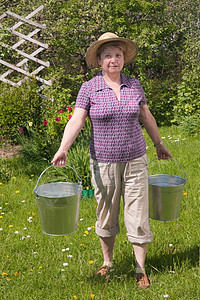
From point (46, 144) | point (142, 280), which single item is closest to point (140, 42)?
point (46, 144)

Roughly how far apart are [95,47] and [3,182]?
260 cm

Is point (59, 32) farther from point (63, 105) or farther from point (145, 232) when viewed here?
point (145, 232)

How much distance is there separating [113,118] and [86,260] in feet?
3.78

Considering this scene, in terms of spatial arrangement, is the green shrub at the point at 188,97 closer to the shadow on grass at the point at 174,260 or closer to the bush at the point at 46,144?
the bush at the point at 46,144

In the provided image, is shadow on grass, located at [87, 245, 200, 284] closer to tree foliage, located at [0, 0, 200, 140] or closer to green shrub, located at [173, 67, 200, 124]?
tree foliage, located at [0, 0, 200, 140]

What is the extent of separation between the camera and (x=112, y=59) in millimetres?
2287

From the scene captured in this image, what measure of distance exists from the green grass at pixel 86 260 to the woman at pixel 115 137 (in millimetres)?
176

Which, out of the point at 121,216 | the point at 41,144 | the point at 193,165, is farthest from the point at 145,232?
the point at 41,144

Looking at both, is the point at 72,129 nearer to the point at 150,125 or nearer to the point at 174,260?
the point at 150,125

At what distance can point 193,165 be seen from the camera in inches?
177

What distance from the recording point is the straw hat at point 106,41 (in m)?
2.26

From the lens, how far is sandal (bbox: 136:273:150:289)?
7.80 feet

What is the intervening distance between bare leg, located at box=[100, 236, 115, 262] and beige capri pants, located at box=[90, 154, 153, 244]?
19 cm

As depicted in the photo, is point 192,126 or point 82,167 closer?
point 82,167
